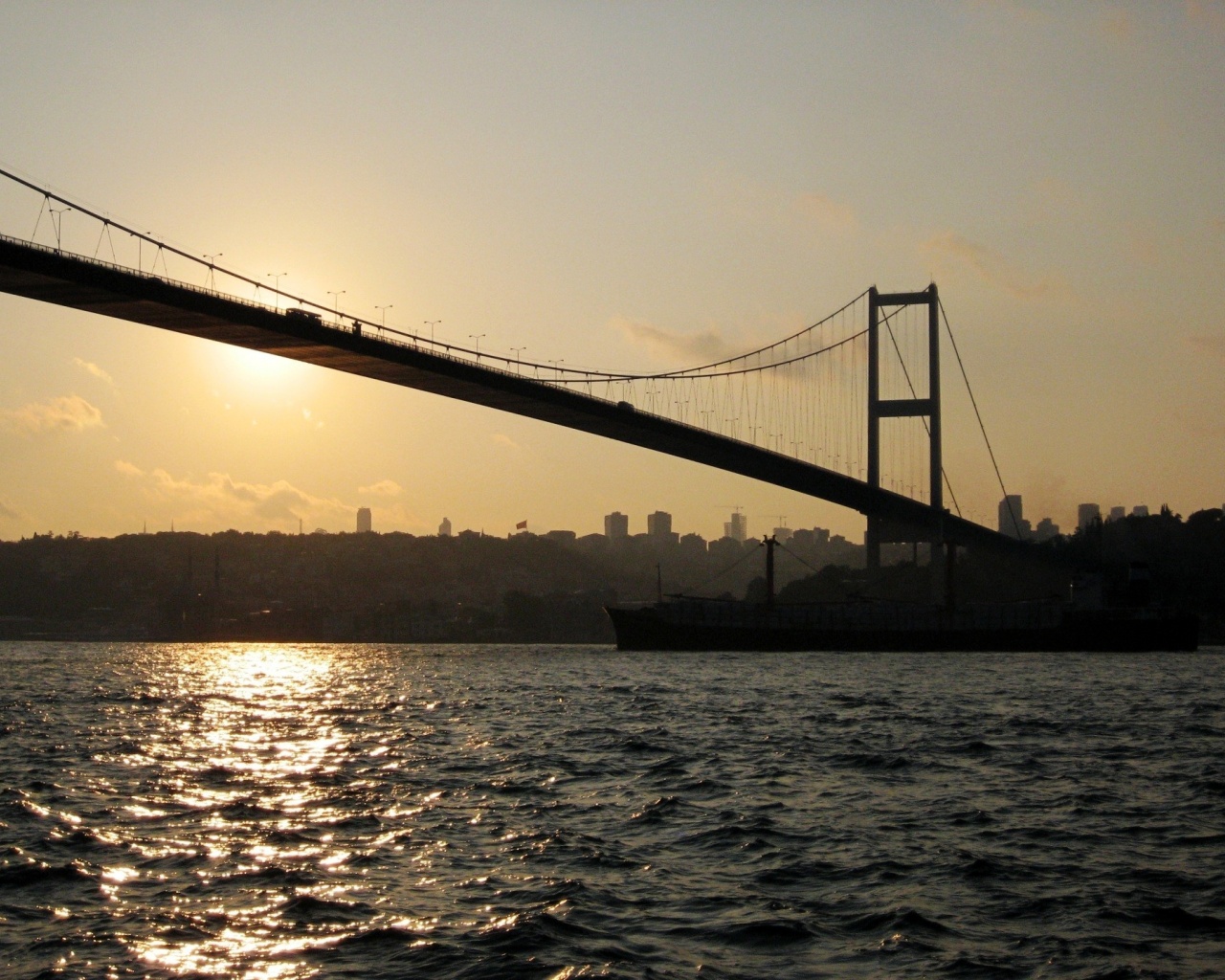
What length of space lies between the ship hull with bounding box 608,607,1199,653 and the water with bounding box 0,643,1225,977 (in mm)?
48029

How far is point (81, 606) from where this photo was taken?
163m

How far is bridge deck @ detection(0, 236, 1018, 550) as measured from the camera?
46.3 m

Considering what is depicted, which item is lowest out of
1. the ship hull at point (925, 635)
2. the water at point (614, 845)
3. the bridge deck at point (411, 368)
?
the water at point (614, 845)

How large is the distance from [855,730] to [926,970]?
1723cm

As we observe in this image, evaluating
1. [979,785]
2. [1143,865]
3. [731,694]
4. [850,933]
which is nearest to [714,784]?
[979,785]

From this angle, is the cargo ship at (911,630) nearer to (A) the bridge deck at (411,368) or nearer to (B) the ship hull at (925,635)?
(B) the ship hull at (925,635)

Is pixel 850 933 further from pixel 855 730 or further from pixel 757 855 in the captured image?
pixel 855 730

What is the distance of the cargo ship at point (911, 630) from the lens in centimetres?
7788

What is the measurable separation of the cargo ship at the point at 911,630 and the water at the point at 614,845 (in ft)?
158

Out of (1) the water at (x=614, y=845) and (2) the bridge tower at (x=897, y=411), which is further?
(2) the bridge tower at (x=897, y=411)

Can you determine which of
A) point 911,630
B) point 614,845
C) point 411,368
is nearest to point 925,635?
point 911,630

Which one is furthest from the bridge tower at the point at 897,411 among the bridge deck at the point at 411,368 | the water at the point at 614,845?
the water at the point at 614,845

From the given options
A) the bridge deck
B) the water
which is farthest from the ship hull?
the water

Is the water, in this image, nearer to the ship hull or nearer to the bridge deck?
the bridge deck
